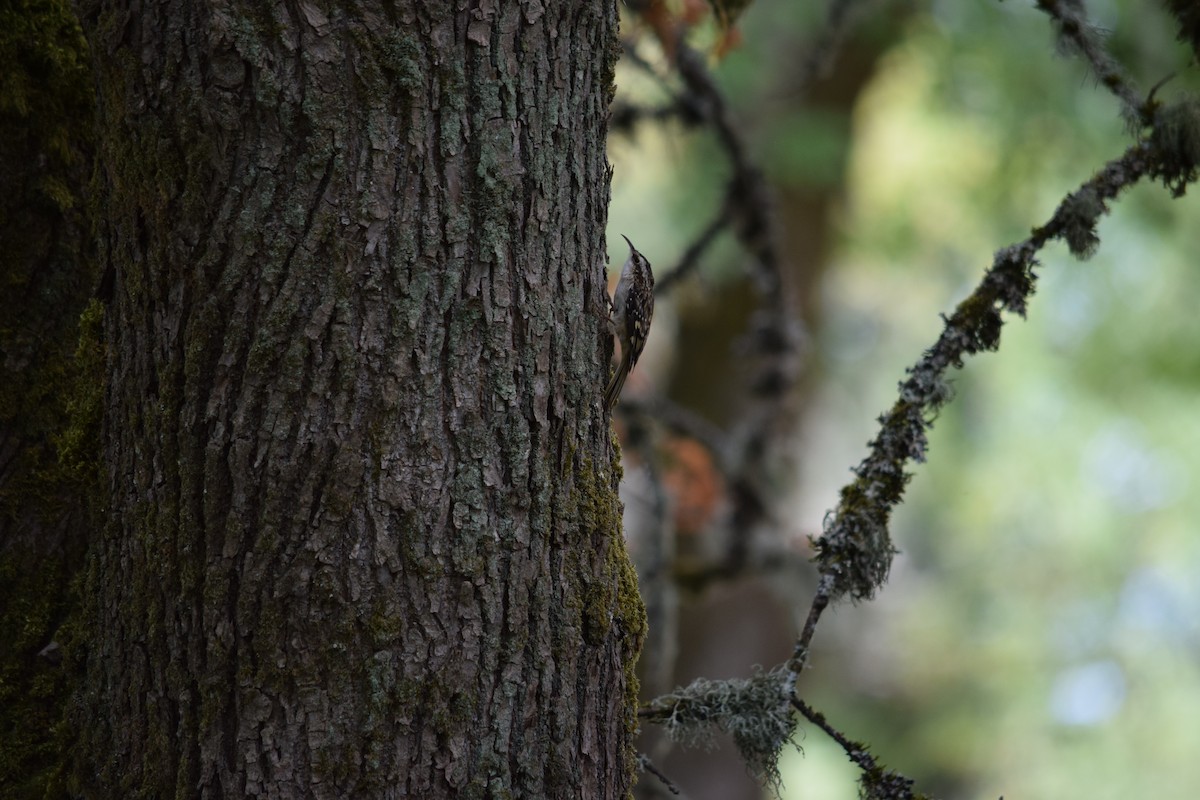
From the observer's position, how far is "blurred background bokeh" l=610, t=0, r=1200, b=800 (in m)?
7.83

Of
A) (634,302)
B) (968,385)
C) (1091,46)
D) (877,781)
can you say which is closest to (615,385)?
(634,302)

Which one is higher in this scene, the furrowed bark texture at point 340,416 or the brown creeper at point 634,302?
the brown creeper at point 634,302

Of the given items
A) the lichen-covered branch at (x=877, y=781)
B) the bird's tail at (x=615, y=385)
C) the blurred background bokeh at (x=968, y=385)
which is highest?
the blurred background bokeh at (x=968, y=385)

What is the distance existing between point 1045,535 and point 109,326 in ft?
40.9

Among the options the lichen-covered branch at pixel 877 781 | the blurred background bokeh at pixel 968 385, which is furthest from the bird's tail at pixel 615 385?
the blurred background bokeh at pixel 968 385

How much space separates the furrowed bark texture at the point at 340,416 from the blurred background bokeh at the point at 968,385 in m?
2.78

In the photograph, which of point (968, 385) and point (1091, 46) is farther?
point (968, 385)

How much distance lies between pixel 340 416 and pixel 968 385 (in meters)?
11.6

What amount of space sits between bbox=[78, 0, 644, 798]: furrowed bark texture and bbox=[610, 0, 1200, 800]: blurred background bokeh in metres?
2.78

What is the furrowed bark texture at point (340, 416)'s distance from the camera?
5.86 ft

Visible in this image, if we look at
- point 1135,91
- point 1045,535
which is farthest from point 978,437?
point 1135,91

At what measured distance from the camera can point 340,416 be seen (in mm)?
1801

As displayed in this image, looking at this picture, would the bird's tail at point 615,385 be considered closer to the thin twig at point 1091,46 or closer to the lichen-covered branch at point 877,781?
the lichen-covered branch at point 877,781

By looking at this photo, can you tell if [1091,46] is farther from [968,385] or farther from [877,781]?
[968,385]
